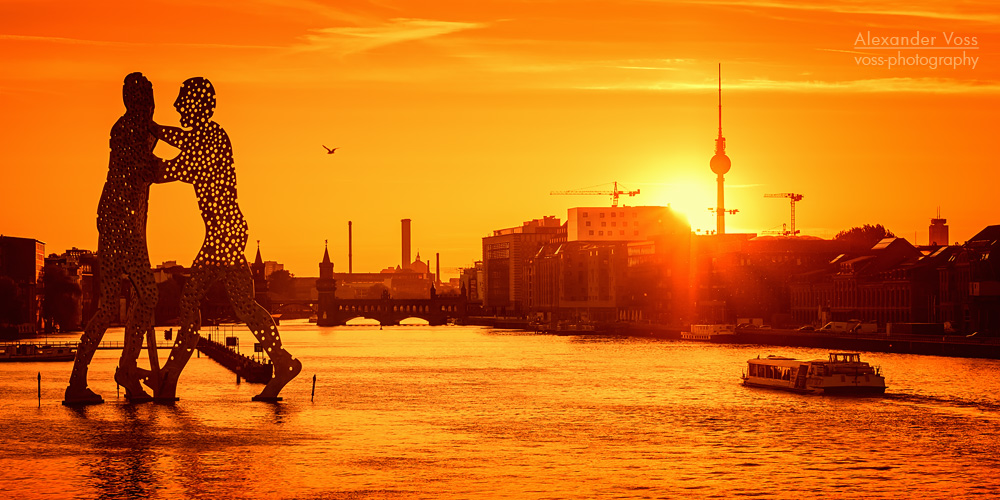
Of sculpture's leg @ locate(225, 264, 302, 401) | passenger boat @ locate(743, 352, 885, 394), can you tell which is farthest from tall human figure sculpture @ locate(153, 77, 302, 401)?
passenger boat @ locate(743, 352, 885, 394)

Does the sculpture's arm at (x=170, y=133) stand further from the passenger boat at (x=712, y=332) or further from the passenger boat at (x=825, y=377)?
the passenger boat at (x=712, y=332)

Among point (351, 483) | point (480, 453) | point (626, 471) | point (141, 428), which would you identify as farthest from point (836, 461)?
point (141, 428)

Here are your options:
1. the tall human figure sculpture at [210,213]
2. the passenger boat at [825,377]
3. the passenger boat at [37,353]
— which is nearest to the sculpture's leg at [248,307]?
the tall human figure sculpture at [210,213]

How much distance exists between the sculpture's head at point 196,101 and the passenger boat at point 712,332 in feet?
371

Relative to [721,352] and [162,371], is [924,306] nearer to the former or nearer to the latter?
[721,352]

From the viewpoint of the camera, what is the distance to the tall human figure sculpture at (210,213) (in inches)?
2517

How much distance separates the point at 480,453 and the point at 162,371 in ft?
67.3

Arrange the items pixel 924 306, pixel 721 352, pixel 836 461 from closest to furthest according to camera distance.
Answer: pixel 836 461 < pixel 721 352 < pixel 924 306

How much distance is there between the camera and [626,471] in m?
50.1

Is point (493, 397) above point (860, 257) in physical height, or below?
below

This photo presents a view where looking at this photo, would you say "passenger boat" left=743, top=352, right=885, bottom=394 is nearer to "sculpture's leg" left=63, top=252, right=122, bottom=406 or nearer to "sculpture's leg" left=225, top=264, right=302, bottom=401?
"sculpture's leg" left=225, top=264, right=302, bottom=401

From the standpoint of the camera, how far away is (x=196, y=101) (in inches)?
2512

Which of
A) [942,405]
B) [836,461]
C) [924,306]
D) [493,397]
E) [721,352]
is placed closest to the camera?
[836,461]

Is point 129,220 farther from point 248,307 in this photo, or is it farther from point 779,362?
point 779,362
